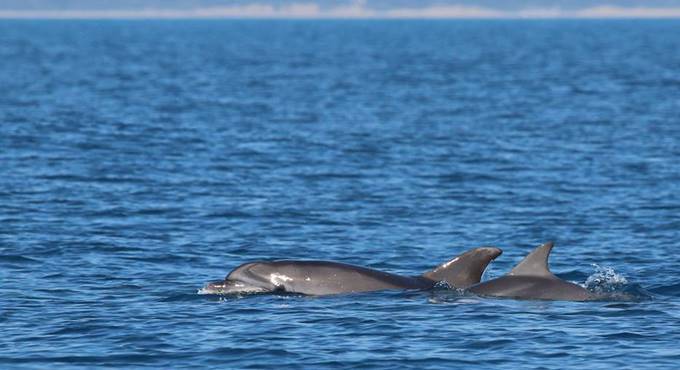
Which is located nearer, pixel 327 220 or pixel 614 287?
pixel 614 287

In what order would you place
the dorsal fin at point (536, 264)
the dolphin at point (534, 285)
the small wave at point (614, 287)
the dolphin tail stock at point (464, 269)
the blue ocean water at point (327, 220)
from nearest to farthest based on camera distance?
the blue ocean water at point (327, 220) → the dolphin at point (534, 285) → the dorsal fin at point (536, 264) → the small wave at point (614, 287) → the dolphin tail stock at point (464, 269)

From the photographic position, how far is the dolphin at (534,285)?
72.8ft

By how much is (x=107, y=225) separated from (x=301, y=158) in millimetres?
13724

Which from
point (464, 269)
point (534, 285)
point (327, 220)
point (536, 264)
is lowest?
point (327, 220)

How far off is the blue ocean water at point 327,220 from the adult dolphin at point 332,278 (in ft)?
0.93

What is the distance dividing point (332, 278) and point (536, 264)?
10.4ft

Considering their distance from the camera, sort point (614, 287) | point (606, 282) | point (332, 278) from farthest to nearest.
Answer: point (606, 282) → point (614, 287) → point (332, 278)

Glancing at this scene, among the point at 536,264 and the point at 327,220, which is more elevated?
the point at 536,264

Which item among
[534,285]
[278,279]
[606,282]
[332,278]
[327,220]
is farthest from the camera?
[327,220]

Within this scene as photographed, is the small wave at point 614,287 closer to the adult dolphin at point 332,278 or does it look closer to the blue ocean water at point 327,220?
the blue ocean water at point 327,220

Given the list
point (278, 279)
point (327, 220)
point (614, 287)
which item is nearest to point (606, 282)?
point (614, 287)

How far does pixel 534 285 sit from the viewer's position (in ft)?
73.3

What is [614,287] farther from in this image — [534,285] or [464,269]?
[464,269]

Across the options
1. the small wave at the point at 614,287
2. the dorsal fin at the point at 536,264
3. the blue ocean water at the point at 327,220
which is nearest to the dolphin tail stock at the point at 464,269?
the blue ocean water at the point at 327,220
